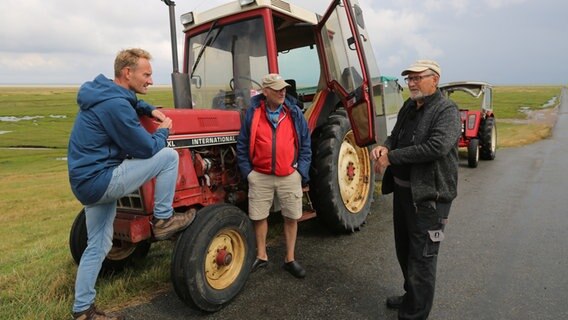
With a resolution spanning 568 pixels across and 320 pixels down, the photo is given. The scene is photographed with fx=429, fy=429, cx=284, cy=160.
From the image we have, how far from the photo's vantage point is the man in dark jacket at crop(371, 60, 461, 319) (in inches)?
108

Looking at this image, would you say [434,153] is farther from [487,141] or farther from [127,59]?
[487,141]

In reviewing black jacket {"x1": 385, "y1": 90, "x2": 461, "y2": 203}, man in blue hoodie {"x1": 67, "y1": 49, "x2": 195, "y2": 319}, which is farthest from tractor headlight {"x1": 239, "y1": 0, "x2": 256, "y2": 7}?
black jacket {"x1": 385, "y1": 90, "x2": 461, "y2": 203}

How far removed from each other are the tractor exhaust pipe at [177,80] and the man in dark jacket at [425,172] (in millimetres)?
2075

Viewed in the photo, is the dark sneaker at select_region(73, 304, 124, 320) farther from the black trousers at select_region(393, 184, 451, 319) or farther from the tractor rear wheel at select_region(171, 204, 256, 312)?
the black trousers at select_region(393, 184, 451, 319)

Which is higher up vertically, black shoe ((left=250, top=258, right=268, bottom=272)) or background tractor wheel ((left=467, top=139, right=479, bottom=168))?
background tractor wheel ((left=467, top=139, right=479, bottom=168))

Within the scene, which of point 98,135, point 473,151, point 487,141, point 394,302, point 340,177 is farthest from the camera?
point 487,141

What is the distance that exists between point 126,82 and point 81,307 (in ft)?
4.99

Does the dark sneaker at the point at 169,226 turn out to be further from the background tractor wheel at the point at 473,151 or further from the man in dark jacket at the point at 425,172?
the background tractor wheel at the point at 473,151

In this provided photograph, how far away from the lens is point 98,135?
265cm

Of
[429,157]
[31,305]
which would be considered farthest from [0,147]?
[429,157]

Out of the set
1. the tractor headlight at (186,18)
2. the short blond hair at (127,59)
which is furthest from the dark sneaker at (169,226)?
the tractor headlight at (186,18)

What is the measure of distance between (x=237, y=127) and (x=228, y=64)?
0.86 meters

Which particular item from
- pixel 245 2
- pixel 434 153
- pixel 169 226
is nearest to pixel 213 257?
pixel 169 226

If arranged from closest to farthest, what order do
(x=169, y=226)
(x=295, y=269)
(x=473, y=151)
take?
(x=169, y=226), (x=295, y=269), (x=473, y=151)
